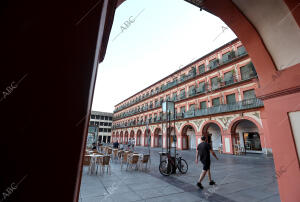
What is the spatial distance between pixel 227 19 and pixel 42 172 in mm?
3682

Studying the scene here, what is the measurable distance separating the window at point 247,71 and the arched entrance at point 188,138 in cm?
941

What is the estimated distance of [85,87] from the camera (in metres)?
0.83

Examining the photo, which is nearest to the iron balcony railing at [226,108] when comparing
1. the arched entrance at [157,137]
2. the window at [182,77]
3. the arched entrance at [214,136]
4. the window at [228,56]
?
the arched entrance at [214,136]

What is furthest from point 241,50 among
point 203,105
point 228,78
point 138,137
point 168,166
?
point 138,137

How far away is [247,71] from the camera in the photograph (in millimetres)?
14750

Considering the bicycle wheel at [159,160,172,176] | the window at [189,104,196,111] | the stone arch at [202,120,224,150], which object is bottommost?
the bicycle wheel at [159,160,172,176]

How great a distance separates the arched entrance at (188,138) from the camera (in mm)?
20094

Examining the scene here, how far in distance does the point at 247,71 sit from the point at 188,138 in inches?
491

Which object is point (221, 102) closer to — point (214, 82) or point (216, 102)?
point (216, 102)

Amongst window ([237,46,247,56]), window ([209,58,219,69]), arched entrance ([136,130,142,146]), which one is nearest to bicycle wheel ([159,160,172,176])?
window ([237,46,247,56])

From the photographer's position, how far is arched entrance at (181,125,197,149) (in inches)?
791

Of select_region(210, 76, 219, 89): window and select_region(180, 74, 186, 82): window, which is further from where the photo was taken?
select_region(180, 74, 186, 82): window

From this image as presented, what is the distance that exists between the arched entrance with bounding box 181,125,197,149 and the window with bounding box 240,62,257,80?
9.41 metres

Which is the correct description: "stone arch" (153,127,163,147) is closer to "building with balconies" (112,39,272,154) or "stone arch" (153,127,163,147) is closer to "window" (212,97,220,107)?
"building with balconies" (112,39,272,154)
